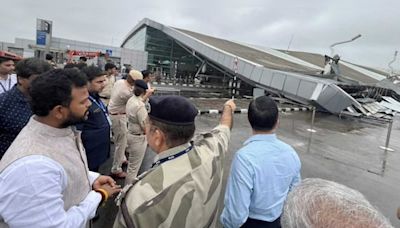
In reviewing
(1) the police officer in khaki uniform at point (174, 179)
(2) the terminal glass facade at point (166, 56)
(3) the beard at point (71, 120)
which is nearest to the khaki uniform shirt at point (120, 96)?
(3) the beard at point (71, 120)

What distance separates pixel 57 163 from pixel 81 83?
18.8 inches

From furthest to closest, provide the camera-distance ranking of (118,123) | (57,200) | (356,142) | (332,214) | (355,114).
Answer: (355,114) → (356,142) → (118,123) → (57,200) → (332,214)

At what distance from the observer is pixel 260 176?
192cm

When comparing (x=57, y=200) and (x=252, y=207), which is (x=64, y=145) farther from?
(x=252, y=207)

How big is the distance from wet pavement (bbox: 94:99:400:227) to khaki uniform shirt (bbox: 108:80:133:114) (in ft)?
3.50

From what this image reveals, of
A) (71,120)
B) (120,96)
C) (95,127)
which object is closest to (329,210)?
(71,120)

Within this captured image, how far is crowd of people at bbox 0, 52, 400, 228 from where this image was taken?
3.18 feet

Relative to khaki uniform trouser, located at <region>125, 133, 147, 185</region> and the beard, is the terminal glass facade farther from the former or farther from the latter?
the beard

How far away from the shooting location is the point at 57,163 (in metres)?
1.36

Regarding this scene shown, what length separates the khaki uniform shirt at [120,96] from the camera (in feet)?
14.3

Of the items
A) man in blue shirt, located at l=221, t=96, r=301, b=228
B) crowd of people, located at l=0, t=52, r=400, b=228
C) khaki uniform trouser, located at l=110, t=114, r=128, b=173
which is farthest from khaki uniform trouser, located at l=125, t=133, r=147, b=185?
man in blue shirt, located at l=221, t=96, r=301, b=228

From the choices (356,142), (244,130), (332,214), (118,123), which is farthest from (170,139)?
(356,142)

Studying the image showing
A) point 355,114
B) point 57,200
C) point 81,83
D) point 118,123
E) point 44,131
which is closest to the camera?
point 57,200

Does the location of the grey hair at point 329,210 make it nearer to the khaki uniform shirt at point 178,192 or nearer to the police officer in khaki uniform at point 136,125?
the khaki uniform shirt at point 178,192
